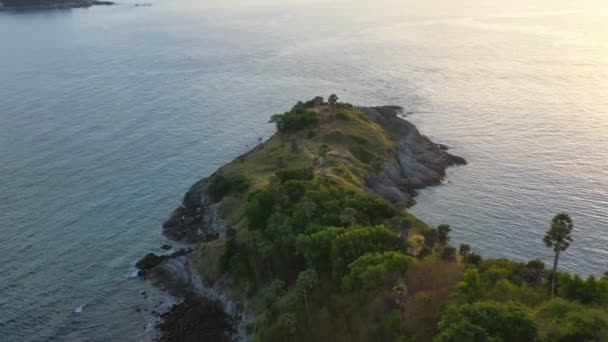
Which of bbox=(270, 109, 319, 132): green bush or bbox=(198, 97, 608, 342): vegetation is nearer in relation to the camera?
bbox=(198, 97, 608, 342): vegetation

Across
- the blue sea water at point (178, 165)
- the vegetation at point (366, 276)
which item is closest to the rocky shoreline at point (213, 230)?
the vegetation at point (366, 276)

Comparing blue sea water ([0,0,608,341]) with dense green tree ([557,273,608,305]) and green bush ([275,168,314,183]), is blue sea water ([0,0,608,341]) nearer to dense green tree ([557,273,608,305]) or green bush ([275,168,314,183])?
green bush ([275,168,314,183])

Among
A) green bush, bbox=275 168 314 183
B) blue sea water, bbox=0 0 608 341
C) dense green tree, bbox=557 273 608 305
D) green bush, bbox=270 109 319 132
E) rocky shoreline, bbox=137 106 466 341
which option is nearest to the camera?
dense green tree, bbox=557 273 608 305

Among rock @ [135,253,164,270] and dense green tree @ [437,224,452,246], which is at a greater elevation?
dense green tree @ [437,224,452,246]

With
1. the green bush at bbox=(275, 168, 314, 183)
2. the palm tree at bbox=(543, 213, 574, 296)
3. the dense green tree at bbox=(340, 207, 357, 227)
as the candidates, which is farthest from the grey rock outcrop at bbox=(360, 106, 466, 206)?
the palm tree at bbox=(543, 213, 574, 296)

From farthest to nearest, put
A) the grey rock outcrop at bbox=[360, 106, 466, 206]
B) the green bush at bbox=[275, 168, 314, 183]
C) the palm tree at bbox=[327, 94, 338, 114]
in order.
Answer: the palm tree at bbox=[327, 94, 338, 114]
the grey rock outcrop at bbox=[360, 106, 466, 206]
the green bush at bbox=[275, 168, 314, 183]

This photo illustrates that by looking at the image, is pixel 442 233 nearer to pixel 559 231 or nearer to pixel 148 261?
pixel 559 231

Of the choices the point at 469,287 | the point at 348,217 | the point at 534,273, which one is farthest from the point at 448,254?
the point at 469,287
